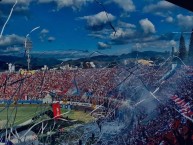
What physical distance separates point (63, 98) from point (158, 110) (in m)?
6.51

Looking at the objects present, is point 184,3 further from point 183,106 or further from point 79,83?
point 79,83

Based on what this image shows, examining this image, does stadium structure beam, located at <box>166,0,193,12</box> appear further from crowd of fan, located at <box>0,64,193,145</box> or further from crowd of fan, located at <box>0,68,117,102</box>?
crowd of fan, located at <box>0,68,117,102</box>

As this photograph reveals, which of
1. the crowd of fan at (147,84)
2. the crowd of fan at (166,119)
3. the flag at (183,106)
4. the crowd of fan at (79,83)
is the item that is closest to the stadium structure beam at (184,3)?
the crowd of fan at (147,84)

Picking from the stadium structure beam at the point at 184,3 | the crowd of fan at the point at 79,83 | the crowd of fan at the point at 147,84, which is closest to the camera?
the stadium structure beam at the point at 184,3

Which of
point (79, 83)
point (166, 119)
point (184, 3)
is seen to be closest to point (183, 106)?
point (166, 119)

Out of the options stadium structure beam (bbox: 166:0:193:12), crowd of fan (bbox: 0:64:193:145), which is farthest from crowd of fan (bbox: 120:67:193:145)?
stadium structure beam (bbox: 166:0:193:12)

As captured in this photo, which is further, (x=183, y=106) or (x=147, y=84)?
(x=147, y=84)

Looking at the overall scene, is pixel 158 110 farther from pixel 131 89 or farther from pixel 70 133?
pixel 70 133

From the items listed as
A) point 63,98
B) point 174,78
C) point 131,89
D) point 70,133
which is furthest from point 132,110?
point 63,98

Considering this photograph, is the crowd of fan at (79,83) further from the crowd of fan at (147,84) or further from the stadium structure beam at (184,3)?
the stadium structure beam at (184,3)

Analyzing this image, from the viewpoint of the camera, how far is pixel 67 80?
1428cm

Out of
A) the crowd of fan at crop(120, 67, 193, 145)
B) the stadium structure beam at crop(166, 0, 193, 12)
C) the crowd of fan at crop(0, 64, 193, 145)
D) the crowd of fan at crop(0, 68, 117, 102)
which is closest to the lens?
the stadium structure beam at crop(166, 0, 193, 12)

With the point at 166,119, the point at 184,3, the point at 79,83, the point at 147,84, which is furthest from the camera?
the point at 79,83

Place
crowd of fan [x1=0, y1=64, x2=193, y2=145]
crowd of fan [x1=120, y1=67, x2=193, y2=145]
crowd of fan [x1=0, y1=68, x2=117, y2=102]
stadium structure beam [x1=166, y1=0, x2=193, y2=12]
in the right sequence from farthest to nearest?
crowd of fan [x1=0, y1=68, x2=117, y2=102] → crowd of fan [x1=120, y1=67, x2=193, y2=145] → crowd of fan [x1=0, y1=64, x2=193, y2=145] → stadium structure beam [x1=166, y1=0, x2=193, y2=12]
